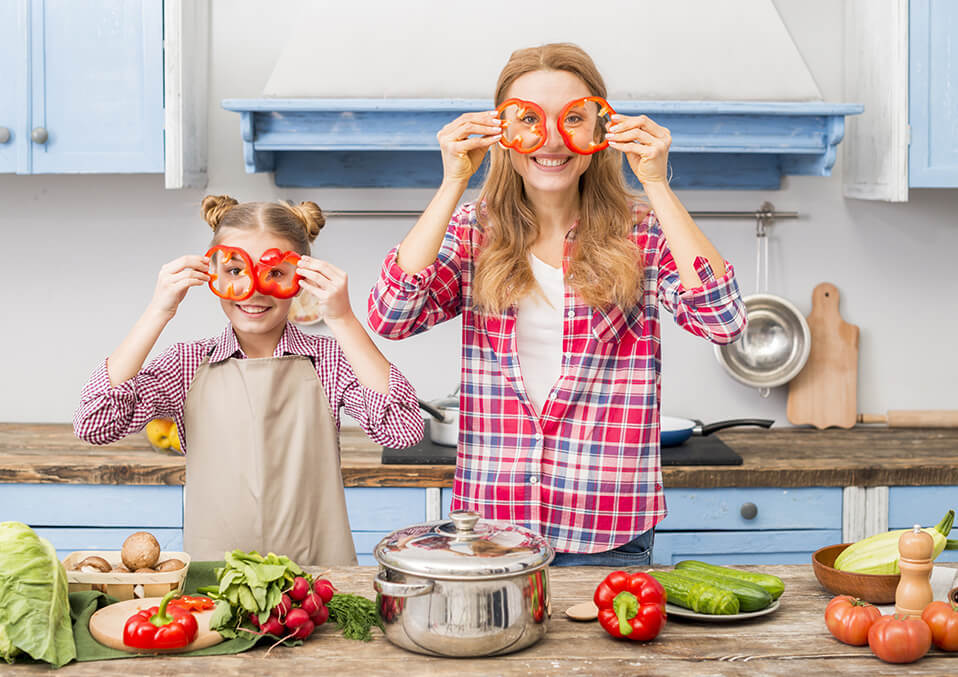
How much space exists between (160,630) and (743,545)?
1785 millimetres

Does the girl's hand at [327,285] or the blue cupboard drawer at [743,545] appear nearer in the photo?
the girl's hand at [327,285]

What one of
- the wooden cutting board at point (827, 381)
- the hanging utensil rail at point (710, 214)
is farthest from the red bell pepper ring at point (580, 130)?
the wooden cutting board at point (827, 381)

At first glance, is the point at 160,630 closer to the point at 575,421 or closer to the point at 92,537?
the point at 575,421

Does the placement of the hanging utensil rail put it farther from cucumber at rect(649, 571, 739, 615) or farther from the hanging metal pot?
cucumber at rect(649, 571, 739, 615)

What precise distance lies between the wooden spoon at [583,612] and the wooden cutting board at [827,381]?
1980mm

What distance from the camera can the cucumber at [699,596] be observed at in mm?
1319

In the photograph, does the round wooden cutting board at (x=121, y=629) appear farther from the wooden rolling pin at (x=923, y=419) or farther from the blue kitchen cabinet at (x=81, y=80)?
the wooden rolling pin at (x=923, y=419)

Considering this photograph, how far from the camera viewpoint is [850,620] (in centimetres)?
125

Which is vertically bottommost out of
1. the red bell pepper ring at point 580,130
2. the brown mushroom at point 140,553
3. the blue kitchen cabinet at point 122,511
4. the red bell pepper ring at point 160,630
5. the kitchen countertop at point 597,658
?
the blue kitchen cabinet at point 122,511

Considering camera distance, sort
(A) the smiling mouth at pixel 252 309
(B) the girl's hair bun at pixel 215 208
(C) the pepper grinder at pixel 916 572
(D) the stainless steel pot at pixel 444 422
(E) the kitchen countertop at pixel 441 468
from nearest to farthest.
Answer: (C) the pepper grinder at pixel 916 572, (A) the smiling mouth at pixel 252 309, (B) the girl's hair bun at pixel 215 208, (E) the kitchen countertop at pixel 441 468, (D) the stainless steel pot at pixel 444 422

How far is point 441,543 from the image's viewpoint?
1.21 m

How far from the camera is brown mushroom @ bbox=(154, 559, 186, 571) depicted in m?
1.38

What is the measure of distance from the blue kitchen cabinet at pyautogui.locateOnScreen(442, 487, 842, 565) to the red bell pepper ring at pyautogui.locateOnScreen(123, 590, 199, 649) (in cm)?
138

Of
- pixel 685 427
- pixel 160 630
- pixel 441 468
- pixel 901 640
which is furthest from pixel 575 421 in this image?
pixel 685 427
